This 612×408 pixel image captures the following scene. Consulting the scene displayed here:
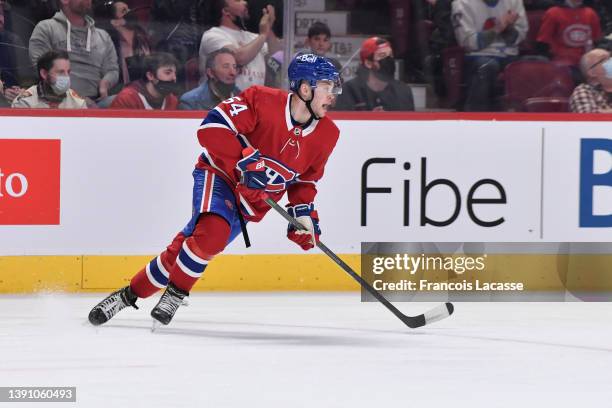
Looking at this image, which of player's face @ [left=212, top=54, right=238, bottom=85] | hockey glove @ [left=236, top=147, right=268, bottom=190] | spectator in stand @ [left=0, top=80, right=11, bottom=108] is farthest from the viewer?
player's face @ [left=212, top=54, right=238, bottom=85]

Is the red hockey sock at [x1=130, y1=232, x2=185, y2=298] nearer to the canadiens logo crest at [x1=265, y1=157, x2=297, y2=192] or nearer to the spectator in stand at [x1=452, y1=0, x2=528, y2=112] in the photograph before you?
the canadiens logo crest at [x1=265, y1=157, x2=297, y2=192]

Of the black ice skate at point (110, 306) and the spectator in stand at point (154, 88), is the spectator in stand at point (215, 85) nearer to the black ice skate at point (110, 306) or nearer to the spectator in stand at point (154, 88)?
the spectator in stand at point (154, 88)

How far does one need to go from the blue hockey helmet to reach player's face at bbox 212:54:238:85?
1383 mm

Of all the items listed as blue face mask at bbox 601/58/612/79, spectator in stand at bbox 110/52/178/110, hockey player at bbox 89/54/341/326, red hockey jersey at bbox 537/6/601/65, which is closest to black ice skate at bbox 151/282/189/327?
hockey player at bbox 89/54/341/326

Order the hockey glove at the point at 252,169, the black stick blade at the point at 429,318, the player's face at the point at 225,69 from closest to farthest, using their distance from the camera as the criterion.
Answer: the hockey glove at the point at 252,169, the black stick blade at the point at 429,318, the player's face at the point at 225,69

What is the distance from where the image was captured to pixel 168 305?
4395mm

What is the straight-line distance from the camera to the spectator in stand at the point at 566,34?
6.02m

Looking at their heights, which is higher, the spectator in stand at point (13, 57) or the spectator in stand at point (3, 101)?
the spectator in stand at point (13, 57)

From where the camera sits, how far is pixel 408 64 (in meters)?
5.89

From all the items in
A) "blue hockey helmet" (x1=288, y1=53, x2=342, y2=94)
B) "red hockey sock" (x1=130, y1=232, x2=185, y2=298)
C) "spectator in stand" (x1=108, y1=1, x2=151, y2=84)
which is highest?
"spectator in stand" (x1=108, y1=1, x2=151, y2=84)

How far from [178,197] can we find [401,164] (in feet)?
3.42

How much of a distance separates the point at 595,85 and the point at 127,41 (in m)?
2.26

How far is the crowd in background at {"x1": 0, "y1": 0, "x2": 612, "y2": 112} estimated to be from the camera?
18.4 ft

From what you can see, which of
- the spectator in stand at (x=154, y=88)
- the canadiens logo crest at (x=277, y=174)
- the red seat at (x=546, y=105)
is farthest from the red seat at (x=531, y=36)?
the canadiens logo crest at (x=277, y=174)
